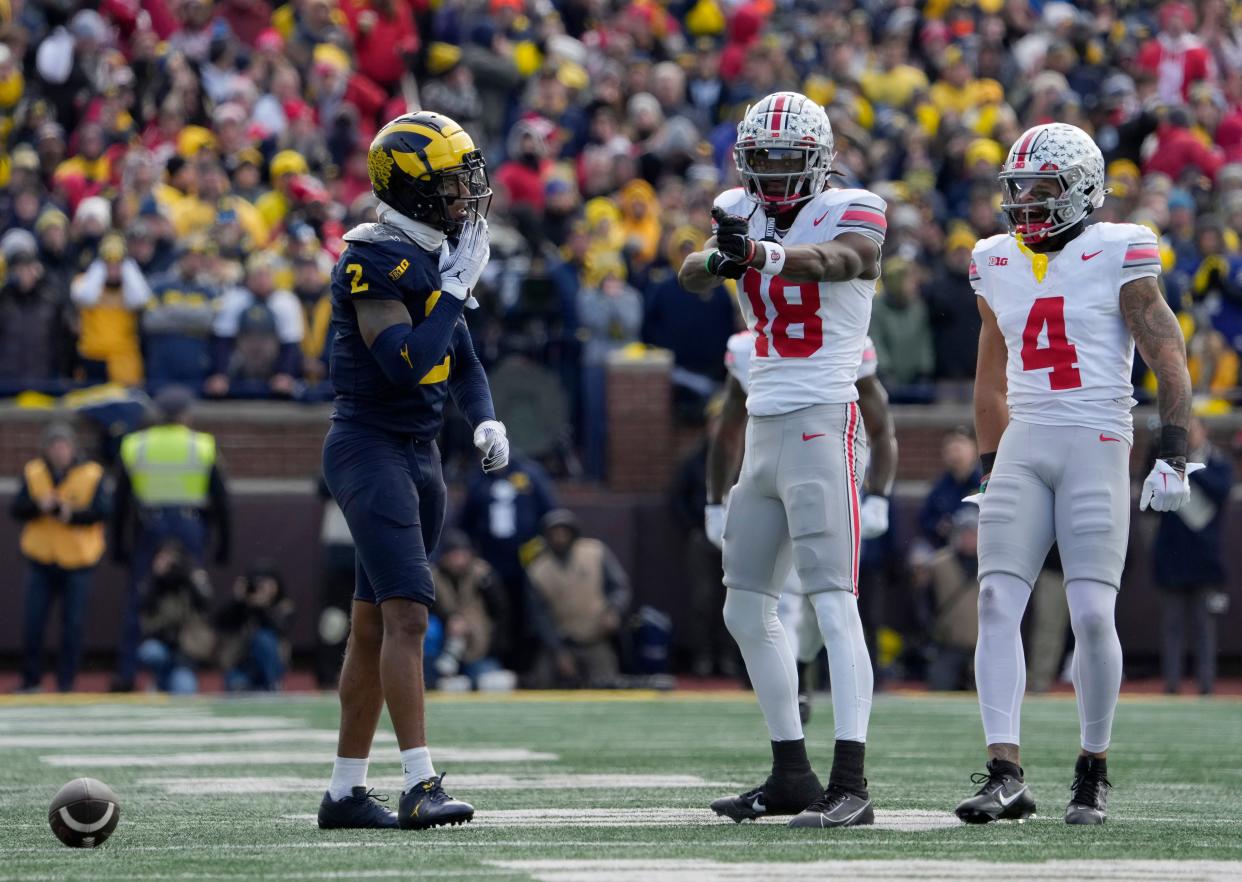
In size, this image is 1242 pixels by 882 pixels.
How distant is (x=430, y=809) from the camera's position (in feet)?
21.0

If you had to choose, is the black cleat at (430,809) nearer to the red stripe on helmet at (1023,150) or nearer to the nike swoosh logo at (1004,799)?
the nike swoosh logo at (1004,799)

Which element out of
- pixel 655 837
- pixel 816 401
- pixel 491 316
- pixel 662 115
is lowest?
pixel 655 837

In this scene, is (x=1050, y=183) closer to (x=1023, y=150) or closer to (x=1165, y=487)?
(x=1023, y=150)

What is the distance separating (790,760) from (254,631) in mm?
8600

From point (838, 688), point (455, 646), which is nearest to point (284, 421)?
point (455, 646)

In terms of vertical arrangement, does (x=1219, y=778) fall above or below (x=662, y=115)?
below

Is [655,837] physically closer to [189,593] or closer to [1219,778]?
[1219,778]

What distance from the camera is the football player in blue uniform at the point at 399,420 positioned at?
21.1 feet

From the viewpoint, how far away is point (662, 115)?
19.7 m

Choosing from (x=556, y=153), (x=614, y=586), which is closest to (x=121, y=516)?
(x=614, y=586)

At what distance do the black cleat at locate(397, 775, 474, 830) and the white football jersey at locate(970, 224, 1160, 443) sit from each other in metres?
1.99

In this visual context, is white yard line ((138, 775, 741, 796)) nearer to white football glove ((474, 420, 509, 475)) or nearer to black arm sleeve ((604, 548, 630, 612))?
white football glove ((474, 420, 509, 475))

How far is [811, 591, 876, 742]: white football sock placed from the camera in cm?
658

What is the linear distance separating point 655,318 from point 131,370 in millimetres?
3593
